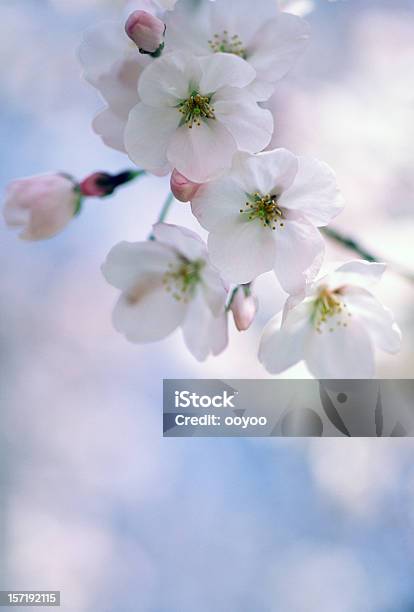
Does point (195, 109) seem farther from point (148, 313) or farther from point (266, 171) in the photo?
point (148, 313)

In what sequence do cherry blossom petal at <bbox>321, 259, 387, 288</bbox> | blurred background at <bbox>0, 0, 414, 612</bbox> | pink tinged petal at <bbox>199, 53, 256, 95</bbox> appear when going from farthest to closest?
blurred background at <bbox>0, 0, 414, 612</bbox>
cherry blossom petal at <bbox>321, 259, 387, 288</bbox>
pink tinged petal at <bbox>199, 53, 256, 95</bbox>

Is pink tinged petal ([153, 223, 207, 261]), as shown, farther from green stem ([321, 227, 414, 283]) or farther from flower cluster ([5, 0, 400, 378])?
green stem ([321, 227, 414, 283])

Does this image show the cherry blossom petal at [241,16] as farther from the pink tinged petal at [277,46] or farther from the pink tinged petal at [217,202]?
the pink tinged petal at [217,202]

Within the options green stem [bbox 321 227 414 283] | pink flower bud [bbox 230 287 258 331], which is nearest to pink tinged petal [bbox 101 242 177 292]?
pink flower bud [bbox 230 287 258 331]

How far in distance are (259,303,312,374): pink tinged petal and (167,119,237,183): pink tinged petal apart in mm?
227

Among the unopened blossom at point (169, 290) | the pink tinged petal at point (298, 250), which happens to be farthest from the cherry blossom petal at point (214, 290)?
the pink tinged petal at point (298, 250)

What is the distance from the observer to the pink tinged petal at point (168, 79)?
0.85 metres

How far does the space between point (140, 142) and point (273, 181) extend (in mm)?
165

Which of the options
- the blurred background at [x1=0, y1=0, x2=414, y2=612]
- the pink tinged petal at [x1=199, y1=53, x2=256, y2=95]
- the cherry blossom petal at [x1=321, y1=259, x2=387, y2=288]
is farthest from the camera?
the blurred background at [x1=0, y1=0, x2=414, y2=612]

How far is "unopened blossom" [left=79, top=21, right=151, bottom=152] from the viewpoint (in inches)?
35.9

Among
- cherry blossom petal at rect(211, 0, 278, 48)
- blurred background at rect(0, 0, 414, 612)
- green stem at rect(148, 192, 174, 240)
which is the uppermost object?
cherry blossom petal at rect(211, 0, 278, 48)

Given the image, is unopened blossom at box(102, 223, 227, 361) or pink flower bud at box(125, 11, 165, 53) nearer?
pink flower bud at box(125, 11, 165, 53)

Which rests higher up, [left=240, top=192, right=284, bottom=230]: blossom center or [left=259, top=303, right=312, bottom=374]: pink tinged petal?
[left=240, top=192, right=284, bottom=230]: blossom center

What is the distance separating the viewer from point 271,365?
3.41ft
